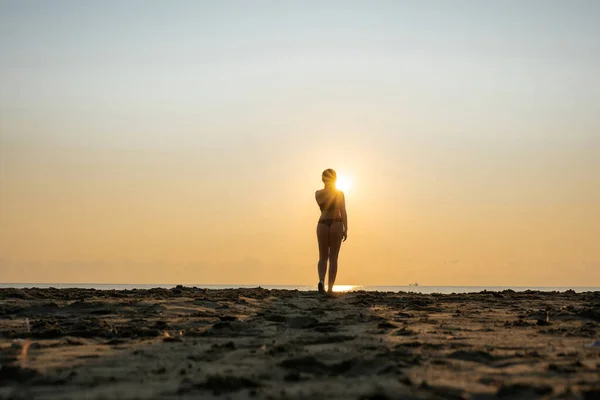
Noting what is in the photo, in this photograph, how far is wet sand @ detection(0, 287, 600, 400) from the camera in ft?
13.4

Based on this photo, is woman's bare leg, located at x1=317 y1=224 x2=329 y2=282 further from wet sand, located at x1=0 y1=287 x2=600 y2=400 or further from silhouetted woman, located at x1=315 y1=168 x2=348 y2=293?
wet sand, located at x1=0 y1=287 x2=600 y2=400

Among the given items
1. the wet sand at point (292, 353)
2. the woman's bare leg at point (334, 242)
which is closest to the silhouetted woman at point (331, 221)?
the woman's bare leg at point (334, 242)

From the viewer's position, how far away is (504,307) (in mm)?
10867

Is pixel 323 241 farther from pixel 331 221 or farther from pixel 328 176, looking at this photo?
pixel 328 176

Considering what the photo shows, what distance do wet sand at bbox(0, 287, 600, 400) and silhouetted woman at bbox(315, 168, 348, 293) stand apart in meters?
3.65

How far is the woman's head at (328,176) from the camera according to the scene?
13.1 m

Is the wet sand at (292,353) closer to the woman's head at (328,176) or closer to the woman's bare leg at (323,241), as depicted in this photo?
the woman's bare leg at (323,241)

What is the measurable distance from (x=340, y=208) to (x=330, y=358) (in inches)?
315

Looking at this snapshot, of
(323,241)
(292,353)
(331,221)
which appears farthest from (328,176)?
(292,353)

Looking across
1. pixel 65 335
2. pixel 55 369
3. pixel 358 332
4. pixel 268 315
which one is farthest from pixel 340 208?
pixel 55 369

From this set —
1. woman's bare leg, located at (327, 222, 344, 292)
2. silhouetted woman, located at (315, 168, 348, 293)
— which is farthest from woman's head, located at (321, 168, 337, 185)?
woman's bare leg, located at (327, 222, 344, 292)

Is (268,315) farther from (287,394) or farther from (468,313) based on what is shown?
(287,394)

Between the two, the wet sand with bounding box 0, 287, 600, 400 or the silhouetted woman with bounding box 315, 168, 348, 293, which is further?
the silhouetted woman with bounding box 315, 168, 348, 293

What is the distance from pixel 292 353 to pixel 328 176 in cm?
795
